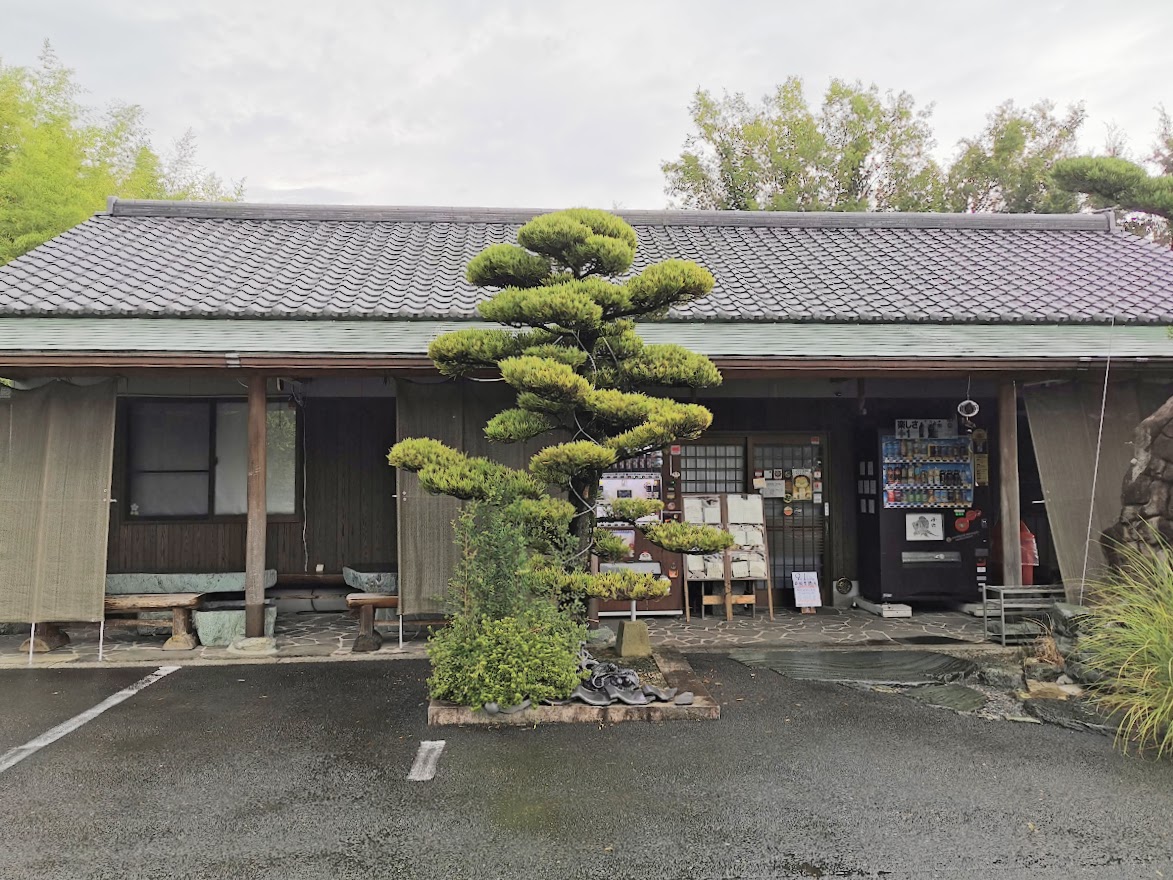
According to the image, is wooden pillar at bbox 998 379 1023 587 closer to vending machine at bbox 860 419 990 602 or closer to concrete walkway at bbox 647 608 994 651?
concrete walkway at bbox 647 608 994 651

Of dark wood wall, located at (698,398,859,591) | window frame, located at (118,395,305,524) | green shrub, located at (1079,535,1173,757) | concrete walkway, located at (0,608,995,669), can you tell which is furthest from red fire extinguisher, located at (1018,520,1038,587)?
window frame, located at (118,395,305,524)

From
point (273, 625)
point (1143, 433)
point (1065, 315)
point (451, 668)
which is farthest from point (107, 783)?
point (1065, 315)

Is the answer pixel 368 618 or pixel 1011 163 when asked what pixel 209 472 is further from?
pixel 1011 163

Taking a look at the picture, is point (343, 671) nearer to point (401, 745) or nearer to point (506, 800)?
point (401, 745)

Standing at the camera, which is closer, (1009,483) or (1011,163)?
(1009,483)

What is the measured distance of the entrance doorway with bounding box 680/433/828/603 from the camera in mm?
9070

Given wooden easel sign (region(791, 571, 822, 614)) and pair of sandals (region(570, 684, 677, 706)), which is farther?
wooden easel sign (region(791, 571, 822, 614))

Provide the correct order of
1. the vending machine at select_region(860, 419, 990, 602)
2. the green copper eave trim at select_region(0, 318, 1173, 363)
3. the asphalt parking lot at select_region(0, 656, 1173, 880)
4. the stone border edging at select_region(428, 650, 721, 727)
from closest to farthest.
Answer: the asphalt parking lot at select_region(0, 656, 1173, 880) < the stone border edging at select_region(428, 650, 721, 727) < the green copper eave trim at select_region(0, 318, 1173, 363) < the vending machine at select_region(860, 419, 990, 602)

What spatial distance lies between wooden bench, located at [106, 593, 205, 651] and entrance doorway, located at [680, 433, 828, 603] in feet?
17.9

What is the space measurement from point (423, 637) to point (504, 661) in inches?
108

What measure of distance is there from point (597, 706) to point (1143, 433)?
4.85 meters

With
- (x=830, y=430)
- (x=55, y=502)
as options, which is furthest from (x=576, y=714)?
(x=830, y=430)

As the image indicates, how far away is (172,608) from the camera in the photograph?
702cm

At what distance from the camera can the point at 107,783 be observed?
4051mm
